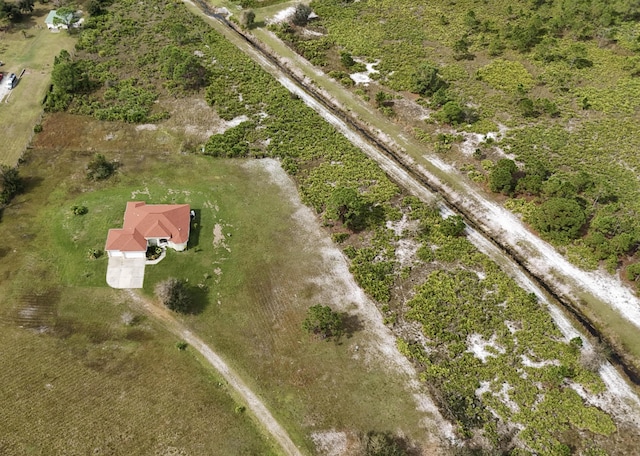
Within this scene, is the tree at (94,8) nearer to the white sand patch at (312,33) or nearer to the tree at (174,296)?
the white sand patch at (312,33)

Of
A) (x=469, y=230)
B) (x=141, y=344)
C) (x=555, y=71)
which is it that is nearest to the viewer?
(x=141, y=344)

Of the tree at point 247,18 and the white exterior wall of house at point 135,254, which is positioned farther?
the tree at point 247,18

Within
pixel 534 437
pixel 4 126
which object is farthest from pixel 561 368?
pixel 4 126

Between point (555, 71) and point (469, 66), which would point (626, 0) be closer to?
point (555, 71)

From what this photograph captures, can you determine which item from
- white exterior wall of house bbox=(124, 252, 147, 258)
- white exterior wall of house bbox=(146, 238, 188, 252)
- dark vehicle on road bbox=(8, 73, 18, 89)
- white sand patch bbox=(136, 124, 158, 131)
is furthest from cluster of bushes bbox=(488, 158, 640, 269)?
dark vehicle on road bbox=(8, 73, 18, 89)

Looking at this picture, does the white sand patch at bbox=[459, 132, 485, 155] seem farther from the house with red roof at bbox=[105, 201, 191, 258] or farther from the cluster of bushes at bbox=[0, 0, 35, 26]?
the cluster of bushes at bbox=[0, 0, 35, 26]

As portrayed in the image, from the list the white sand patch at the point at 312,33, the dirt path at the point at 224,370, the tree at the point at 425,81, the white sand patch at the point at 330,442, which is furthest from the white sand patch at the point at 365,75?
the white sand patch at the point at 330,442

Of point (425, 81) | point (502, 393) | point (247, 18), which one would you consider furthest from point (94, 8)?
point (502, 393)
